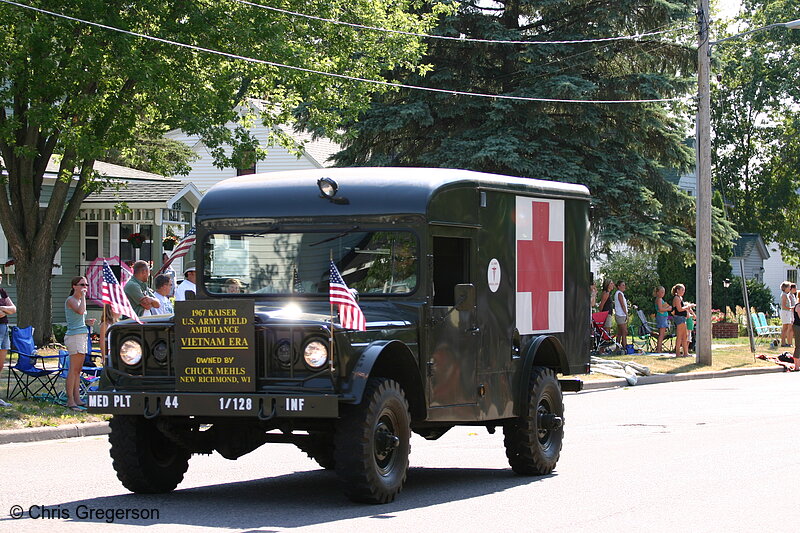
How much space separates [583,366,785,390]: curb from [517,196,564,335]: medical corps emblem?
10982mm

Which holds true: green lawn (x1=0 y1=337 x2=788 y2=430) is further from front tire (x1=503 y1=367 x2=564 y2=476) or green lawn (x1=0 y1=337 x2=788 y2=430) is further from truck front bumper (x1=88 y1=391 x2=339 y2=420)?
front tire (x1=503 y1=367 x2=564 y2=476)

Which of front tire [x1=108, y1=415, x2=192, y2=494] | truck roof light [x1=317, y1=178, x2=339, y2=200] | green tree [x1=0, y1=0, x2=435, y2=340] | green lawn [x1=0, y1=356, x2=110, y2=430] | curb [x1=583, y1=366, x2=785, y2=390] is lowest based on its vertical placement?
curb [x1=583, y1=366, x2=785, y2=390]

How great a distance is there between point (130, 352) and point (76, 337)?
20.8 ft

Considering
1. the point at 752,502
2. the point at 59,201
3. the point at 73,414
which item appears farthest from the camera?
the point at 59,201

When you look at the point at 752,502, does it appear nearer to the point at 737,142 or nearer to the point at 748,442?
the point at 748,442


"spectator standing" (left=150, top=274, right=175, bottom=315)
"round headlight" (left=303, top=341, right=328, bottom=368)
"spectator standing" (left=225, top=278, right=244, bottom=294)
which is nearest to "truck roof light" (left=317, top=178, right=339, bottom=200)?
"spectator standing" (left=225, top=278, right=244, bottom=294)

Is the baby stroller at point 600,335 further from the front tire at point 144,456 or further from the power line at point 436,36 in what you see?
the front tire at point 144,456

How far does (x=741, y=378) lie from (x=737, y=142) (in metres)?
42.4

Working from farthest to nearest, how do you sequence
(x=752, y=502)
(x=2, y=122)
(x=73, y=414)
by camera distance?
1. (x=2, y=122)
2. (x=73, y=414)
3. (x=752, y=502)

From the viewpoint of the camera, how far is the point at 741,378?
25938 mm

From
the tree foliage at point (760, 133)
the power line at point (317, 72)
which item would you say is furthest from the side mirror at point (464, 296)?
the tree foliage at point (760, 133)

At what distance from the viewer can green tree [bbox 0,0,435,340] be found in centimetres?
2059

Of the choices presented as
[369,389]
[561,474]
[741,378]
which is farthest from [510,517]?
[741,378]
